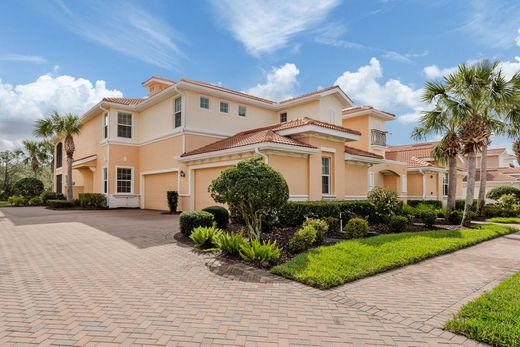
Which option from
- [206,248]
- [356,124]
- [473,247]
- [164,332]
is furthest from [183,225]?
[356,124]

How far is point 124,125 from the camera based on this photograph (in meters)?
22.6

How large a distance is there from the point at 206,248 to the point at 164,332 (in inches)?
193

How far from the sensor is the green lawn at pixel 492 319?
3814 mm

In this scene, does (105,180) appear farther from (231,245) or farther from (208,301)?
(208,301)

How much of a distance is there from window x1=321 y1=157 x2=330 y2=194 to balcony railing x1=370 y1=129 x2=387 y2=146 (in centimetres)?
888

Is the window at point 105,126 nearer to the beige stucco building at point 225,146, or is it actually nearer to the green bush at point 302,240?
the beige stucco building at point 225,146

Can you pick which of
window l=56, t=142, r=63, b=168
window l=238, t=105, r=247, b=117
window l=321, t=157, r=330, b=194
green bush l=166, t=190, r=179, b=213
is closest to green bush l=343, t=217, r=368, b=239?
window l=321, t=157, r=330, b=194


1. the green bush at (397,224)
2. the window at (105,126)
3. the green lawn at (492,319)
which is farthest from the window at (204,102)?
the green lawn at (492,319)

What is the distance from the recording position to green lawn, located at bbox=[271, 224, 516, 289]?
6219 millimetres

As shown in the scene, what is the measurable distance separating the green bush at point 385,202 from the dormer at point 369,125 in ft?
35.1

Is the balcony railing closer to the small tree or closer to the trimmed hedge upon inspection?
the trimmed hedge

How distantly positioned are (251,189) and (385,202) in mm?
7191

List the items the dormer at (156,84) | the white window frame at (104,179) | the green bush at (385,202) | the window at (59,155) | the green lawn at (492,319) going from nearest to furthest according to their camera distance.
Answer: the green lawn at (492,319) → the green bush at (385,202) → the white window frame at (104,179) → the dormer at (156,84) → the window at (59,155)

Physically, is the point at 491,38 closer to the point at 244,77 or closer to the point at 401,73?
Answer: the point at 401,73
